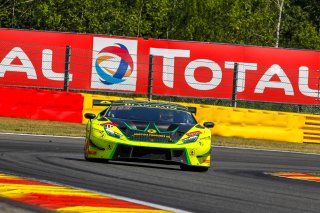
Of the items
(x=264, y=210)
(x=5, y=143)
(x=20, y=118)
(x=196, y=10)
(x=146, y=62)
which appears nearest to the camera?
(x=264, y=210)

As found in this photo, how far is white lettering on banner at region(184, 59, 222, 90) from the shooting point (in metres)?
28.9

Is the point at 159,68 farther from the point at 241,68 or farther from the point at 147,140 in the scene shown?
the point at 147,140

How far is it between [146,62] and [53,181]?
16043 mm

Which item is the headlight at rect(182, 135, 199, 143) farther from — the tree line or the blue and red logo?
the tree line

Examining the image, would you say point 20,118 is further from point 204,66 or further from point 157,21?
point 157,21

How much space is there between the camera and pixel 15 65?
28234mm

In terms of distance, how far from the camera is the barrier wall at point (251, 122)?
25.8m

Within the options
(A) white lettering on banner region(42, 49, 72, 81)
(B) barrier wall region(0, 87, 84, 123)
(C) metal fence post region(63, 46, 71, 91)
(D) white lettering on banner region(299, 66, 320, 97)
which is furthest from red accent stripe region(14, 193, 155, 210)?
(D) white lettering on banner region(299, 66, 320, 97)

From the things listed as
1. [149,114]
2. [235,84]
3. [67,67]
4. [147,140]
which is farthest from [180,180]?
[235,84]

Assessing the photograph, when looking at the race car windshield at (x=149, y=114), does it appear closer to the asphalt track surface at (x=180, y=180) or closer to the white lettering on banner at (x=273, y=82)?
the asphalt track surface at (x=180, y=180)

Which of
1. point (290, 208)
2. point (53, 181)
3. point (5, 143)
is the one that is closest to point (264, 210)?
point (290, 208)

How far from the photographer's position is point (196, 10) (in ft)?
169

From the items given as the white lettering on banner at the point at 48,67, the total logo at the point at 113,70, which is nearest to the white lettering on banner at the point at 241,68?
the total logo at the point at 113,70

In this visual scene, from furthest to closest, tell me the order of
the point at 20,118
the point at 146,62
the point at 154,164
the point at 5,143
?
the point at 146,62 < the point at 20,118 < the point at 5,143 < the point at 154,164
